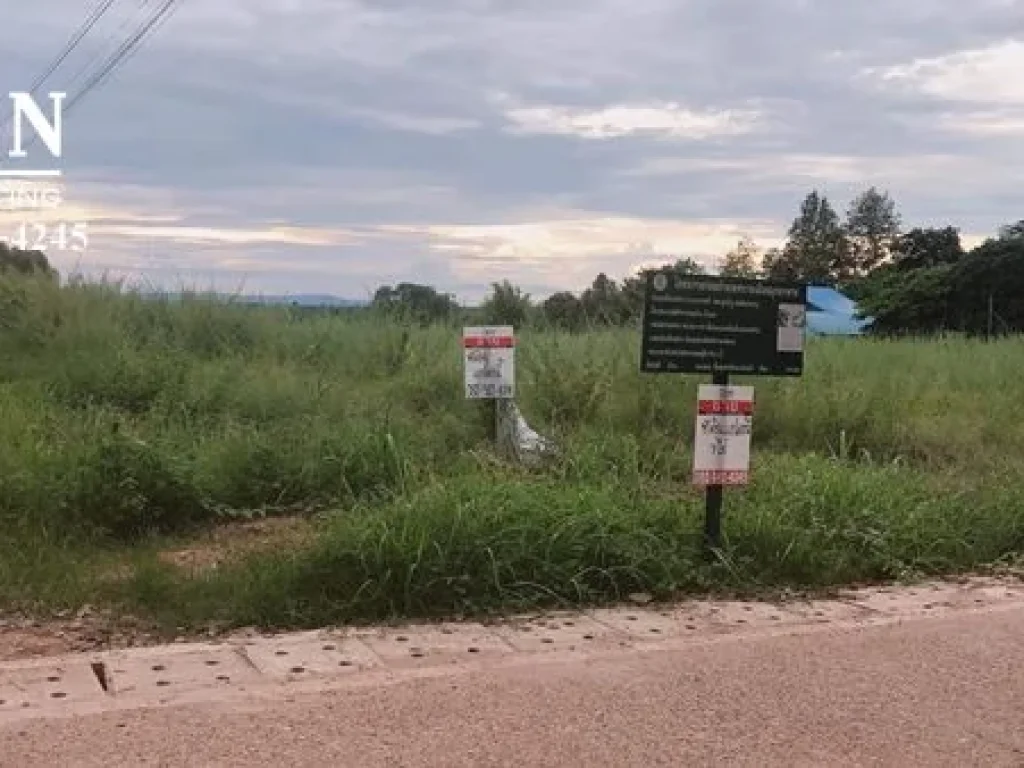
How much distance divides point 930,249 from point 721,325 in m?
65.0

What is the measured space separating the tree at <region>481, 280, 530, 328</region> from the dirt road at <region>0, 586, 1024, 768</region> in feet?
33.1

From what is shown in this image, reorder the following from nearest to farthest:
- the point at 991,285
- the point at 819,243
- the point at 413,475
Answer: the point at 413,475
the point at 991,285
the point at 819,243

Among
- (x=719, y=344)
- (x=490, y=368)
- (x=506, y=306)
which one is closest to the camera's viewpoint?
(x=719, y=344)

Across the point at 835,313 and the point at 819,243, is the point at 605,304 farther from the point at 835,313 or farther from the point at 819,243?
the point at 819,243

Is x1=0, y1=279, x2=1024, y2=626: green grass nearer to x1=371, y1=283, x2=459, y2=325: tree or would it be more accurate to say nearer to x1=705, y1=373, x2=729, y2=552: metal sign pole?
x1=705, y1=373, x2=729, y2=552: metal sign pole

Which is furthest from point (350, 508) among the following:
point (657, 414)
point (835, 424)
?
point (835, 424)

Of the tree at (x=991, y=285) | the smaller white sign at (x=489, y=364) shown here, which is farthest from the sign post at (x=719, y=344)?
the tree at (x=991, y=285)

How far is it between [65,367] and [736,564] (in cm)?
723

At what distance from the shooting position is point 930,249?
67.2 metres

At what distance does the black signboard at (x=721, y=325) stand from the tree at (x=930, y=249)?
61.2 m

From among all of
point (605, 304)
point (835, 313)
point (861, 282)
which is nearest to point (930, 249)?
point (861, 282)

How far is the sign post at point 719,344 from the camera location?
250 inches

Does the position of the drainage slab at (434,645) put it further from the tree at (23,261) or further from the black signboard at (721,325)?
the tree at (23,261)

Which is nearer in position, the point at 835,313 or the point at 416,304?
Result: the point at 416,304
